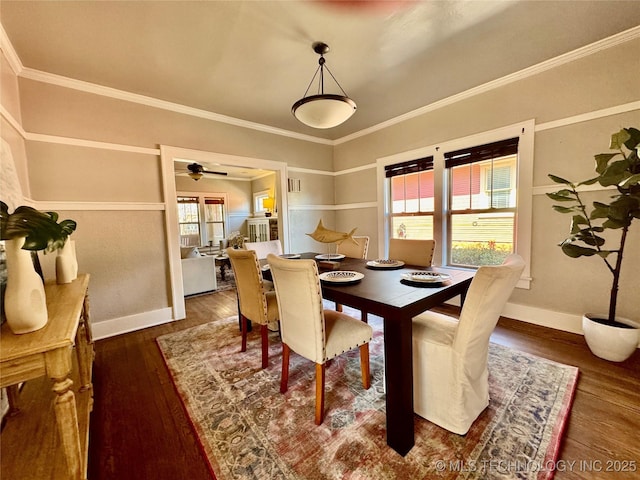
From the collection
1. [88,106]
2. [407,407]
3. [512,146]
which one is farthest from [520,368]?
[88,106]

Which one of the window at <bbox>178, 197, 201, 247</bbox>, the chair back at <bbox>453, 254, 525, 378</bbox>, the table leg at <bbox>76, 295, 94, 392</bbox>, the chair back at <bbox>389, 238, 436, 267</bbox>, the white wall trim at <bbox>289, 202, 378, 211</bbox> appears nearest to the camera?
the chair back at <bbox>453, 254, 525, 378</bbox>

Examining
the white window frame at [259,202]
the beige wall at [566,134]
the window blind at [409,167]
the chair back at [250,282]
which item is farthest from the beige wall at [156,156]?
the white window frame at [259,202]

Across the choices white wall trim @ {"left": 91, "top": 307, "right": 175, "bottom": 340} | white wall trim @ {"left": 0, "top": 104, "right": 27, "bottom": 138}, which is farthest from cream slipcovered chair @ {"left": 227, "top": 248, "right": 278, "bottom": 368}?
white wall trim @ {"left": 0, "top": 104, "right": 27, "bottom": 138}

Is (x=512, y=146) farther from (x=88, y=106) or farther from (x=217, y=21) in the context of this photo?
(x=88, y=106)

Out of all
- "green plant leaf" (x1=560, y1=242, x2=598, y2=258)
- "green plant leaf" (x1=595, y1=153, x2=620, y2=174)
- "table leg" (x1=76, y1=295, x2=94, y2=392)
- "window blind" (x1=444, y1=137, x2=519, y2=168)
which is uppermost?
"window blind" (x1=444, y1=137, x2=519, y2=168)

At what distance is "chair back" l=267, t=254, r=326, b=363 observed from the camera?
140 cm

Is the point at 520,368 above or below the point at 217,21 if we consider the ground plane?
below

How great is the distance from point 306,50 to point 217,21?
2.30 feet

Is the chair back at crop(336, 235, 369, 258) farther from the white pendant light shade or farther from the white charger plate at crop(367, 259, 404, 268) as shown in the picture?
the white pendant light shade

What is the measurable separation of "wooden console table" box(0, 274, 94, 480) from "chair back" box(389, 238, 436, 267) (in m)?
2.36

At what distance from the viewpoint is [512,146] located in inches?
107

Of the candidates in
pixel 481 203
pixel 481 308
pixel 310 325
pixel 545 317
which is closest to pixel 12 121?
pixel 310 325

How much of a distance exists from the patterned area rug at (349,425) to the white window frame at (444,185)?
125 cm

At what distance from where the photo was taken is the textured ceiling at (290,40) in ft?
5.70
